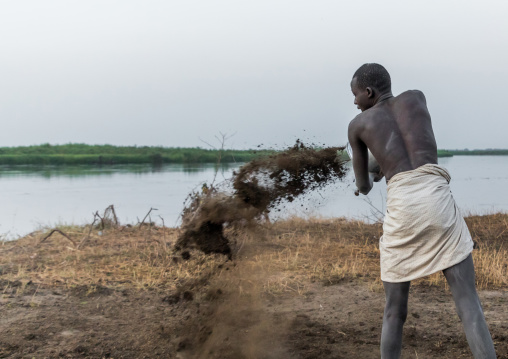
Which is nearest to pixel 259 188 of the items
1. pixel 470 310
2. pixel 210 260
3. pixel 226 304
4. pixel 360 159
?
pixel 226 304

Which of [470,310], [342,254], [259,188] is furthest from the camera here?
[342,254]

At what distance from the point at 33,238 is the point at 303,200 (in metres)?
5.64

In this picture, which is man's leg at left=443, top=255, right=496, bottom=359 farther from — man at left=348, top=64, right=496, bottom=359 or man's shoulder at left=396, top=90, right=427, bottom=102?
man's shoulder at left=396, top=90, right=427, bottom=102

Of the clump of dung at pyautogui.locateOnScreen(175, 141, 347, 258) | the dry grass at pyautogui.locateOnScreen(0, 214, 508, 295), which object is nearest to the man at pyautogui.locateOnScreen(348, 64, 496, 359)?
the clump of dung at pyautogui.locateOnScreen(175, 141, 347, 258)

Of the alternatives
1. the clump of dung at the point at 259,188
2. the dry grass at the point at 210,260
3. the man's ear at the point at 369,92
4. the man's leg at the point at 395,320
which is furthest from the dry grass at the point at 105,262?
the man's ear at the point at 369,92

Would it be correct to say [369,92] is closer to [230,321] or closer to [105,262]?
[230,321]

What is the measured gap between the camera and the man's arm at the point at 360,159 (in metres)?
2.85

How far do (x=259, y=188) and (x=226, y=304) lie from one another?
0.97 m

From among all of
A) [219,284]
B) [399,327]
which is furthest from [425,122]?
[219,284]

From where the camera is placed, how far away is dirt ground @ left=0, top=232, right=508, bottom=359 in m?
3.72

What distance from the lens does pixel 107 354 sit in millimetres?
3709

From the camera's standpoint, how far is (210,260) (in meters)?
6.17

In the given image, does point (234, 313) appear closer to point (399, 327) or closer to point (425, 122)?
point (399, 327)

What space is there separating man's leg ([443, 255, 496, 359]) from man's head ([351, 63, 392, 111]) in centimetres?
98
